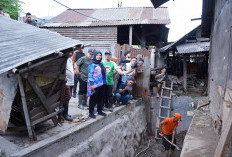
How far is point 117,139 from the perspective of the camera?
546cm

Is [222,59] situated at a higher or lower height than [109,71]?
higher

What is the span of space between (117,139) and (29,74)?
10.9 ft

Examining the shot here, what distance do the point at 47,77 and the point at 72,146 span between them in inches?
55.3

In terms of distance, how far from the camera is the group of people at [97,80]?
4.53 meters

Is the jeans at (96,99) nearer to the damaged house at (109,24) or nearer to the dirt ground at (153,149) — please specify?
the dirt ground at (153,149)

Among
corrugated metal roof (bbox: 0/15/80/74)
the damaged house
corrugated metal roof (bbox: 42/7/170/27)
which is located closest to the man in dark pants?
corrugated metal roof (bbox: 0/15/80/74)

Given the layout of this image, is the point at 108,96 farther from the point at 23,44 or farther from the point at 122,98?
the point at 23,44

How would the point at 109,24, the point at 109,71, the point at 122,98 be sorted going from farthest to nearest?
the point at 109,24, the point at 122,98, the point at 109,71

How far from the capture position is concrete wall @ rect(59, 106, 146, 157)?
13.0 ft

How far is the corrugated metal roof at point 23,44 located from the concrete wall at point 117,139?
1780 millimetres

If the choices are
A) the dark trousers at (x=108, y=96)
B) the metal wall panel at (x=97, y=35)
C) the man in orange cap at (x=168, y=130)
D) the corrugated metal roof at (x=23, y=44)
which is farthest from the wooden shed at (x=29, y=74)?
the metal wall panel at (x=97, y=35)

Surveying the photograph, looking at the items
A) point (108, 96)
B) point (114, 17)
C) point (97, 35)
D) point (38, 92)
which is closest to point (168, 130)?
point (108, 96)

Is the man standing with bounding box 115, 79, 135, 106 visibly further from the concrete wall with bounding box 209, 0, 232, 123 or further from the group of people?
the concrete wall with bounding box 209, 0, 232, 123

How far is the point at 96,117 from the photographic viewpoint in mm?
4766
